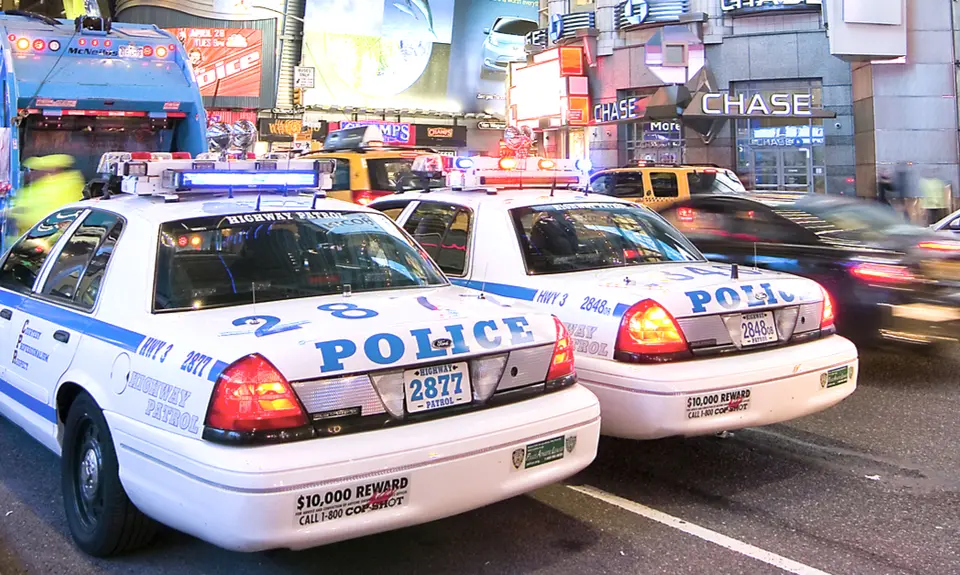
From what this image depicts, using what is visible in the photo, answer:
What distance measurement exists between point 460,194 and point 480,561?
9.47ft

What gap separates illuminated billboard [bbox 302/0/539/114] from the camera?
1348 inches

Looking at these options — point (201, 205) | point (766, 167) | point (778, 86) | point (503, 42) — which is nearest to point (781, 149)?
point (766, 167)

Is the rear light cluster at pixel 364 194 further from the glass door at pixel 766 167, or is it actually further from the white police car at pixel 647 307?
the glass door at pixel 766 167

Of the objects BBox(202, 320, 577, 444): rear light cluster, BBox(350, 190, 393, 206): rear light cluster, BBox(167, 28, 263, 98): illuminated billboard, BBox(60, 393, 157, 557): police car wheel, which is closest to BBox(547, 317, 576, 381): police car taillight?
BBox(202, 320, 577, 444): rear light cluster

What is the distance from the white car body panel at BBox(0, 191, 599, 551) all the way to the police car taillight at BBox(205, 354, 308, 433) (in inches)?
1.5

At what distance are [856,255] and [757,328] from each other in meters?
2.84

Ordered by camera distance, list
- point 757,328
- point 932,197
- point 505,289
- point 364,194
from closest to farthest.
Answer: point 757,328
point 505,289
point 364,194
point 932,197

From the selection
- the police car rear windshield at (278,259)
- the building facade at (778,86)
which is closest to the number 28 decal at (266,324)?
the police car rear windshield at (278,259)

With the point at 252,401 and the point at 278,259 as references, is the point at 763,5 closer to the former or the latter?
the point at 278,259

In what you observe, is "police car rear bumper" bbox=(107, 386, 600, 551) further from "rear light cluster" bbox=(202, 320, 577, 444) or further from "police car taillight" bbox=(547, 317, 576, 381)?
"police car taillight" bbox=(547, 317, 576, 381)

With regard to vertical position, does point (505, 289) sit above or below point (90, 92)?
below

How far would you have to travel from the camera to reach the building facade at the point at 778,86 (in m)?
22.2

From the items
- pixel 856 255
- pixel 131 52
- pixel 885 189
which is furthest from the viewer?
pixel 885 189

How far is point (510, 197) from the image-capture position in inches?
228
